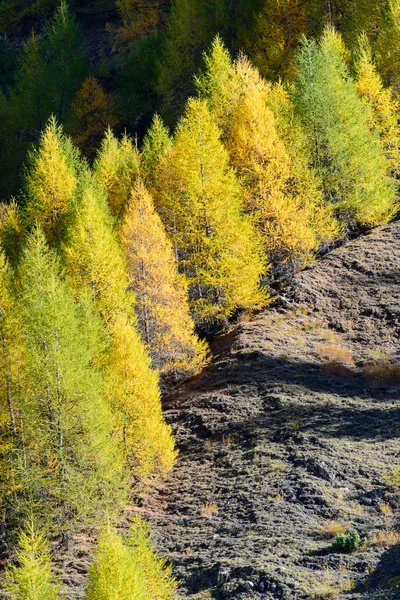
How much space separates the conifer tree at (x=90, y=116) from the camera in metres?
62.4

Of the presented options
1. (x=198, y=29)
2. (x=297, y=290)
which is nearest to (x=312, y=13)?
(x=198, y=29)

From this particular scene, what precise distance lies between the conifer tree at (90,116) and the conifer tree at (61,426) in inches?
1590

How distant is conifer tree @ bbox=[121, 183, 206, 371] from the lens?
31.4 m

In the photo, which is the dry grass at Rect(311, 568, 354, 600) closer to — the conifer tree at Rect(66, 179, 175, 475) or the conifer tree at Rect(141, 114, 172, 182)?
the conifer tree at Rect(66, 179, 175, 475)

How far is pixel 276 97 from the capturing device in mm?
42562

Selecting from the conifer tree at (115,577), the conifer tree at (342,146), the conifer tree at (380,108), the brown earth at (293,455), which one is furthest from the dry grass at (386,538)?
the conifer tree at (380,108)

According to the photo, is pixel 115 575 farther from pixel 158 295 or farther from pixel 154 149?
pixel 154 149

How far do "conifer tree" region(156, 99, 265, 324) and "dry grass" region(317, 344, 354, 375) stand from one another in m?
4.03

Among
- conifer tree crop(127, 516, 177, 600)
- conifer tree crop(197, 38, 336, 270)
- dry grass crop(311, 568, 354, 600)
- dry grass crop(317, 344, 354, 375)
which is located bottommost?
dry grass crop(311, 568, 354, 600)

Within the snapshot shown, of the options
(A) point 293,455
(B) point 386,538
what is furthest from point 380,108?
(B) point 386,538

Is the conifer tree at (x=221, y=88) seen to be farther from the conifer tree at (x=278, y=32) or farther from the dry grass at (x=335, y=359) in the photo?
the dry grass at (x=335, y=359)

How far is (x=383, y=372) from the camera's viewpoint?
30438mm

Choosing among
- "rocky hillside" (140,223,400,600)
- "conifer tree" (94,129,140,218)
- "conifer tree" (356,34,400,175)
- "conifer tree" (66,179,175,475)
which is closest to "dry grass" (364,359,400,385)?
"rocky hillside" (140,223,400,600)

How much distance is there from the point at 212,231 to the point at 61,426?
46.4 ft
